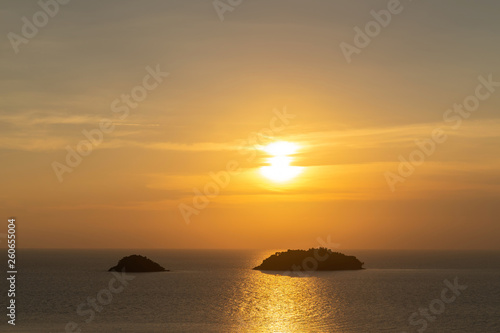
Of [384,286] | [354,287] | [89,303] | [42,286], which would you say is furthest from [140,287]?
[384,286]

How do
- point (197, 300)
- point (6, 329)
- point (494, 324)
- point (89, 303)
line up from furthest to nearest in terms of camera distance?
1. point (197, 300)
2. point (89, 303)
3. point (494, 324)
4. point (6, 329)

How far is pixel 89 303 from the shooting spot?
327 ft

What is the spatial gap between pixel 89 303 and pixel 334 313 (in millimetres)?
43083

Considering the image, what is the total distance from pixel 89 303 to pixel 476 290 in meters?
89.1

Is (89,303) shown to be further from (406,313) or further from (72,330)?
(406,313)

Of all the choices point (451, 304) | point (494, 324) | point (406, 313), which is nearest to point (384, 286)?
point (451, 304)

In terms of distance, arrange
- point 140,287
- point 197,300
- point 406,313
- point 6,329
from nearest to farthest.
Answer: point 6,329 < point 406,313 < point 197,300 < point 140,287

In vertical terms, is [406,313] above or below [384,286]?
below

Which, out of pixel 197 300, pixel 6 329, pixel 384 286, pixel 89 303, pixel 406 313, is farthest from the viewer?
pixel 384 286

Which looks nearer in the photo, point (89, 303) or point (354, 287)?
point (89, 303)

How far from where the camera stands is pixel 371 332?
228 ft

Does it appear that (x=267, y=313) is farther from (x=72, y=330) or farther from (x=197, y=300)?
(x=72, y=330)

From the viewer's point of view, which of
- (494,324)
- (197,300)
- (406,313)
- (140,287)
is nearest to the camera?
(494,324)

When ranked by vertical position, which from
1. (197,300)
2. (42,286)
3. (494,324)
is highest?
(42,286)
